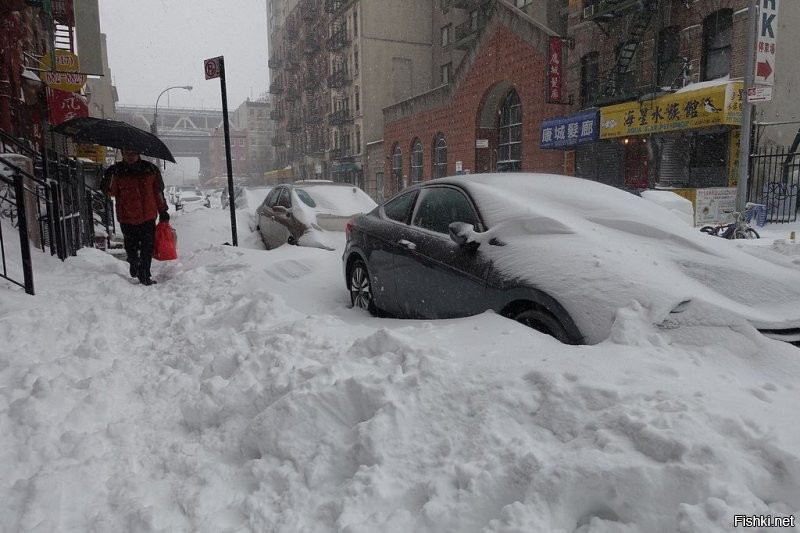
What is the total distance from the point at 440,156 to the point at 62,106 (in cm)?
2149

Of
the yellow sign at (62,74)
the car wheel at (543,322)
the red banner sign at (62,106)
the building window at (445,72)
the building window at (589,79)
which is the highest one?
the building window at (445,72)

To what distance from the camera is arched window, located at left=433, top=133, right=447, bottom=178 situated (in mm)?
32219

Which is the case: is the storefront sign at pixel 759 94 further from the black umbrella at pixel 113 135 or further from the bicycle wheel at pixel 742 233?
the black umbrella at pixel 113 135

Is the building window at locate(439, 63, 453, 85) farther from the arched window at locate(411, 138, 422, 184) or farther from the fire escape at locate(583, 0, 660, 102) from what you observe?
the fire escape at locate(583, 0, 660, 102)

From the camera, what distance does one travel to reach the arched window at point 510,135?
2686 centimetres

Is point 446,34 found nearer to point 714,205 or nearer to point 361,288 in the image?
point 714,205

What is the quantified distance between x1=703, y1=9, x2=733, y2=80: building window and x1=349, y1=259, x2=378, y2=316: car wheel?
16.9 meters

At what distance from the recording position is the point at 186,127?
154 m

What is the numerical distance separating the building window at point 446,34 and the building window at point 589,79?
2106cm

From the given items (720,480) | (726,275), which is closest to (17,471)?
(720,480)

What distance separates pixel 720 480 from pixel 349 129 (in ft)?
153

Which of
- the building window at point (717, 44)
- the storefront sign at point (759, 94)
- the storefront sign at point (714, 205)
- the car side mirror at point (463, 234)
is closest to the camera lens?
the car side mirror at point (463, 234)

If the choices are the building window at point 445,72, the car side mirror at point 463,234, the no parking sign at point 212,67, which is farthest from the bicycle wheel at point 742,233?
the building window at point 445,72

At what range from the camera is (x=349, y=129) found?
46.5m
